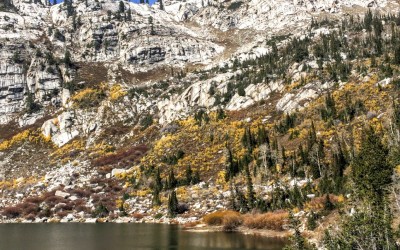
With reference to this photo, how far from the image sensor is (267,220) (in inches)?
2297

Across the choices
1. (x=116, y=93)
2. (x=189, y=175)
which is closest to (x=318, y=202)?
(x=189, y=175)

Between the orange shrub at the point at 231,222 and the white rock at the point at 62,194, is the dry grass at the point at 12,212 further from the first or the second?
the orange shrub at the point at 231,222

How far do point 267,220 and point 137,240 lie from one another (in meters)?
20.0

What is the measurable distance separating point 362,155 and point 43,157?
11037cm

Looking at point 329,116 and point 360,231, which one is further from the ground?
point 329,116

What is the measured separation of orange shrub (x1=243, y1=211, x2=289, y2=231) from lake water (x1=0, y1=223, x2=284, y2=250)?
414cm

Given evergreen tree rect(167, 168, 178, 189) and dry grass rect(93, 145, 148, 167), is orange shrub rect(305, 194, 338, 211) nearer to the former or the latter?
evergreen tree rect(167, 168, 178, 189)

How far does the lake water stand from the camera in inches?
1809

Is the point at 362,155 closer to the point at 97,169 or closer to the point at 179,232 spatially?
the point at 179,232

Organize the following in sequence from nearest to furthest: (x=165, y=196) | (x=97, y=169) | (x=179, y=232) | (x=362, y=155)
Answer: (x=362, y=155) → (x=179, y=232) → (x=165, y=196) → (x=97, y=169)

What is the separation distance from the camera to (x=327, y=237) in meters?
21.2

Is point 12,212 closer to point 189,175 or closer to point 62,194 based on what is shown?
point 62,194

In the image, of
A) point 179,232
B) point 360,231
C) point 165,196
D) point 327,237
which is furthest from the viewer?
point 165,196

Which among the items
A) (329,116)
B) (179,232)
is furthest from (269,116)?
(179,232)
